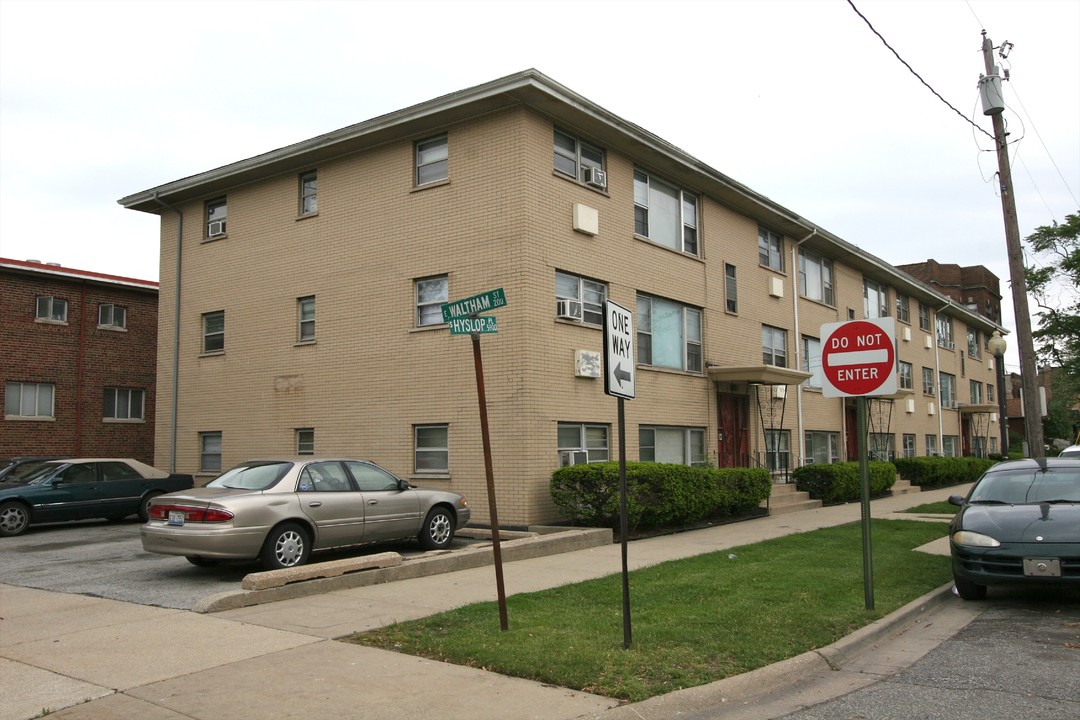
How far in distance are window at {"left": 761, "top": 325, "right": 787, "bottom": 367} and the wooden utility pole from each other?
7187 millimetres

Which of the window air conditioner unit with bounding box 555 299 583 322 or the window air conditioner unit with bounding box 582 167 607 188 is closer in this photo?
the window air conditioner unit with bounding box 555 299 583 322

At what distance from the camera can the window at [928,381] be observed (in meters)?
35.9

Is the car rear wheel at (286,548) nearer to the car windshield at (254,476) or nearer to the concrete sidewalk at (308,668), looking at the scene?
the car windshield at (254,476)

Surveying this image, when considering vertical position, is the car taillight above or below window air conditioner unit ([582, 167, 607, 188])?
below

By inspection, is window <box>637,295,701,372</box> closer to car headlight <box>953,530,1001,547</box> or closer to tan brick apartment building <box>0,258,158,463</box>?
car headlight <box>953,530,1001,547</box>

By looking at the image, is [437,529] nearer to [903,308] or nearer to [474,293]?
[474,293]

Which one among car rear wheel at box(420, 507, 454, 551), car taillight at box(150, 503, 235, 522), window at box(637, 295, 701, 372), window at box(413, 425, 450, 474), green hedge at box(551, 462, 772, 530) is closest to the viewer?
car taillight at box(150, 503, 235, 522)

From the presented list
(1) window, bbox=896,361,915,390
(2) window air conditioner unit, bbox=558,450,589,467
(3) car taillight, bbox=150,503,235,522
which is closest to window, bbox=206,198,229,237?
(2) window air conditioner unit, bbox=558,450,589,467

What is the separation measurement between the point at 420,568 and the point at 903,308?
93.6ft

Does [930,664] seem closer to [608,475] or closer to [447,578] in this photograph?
[447,578]

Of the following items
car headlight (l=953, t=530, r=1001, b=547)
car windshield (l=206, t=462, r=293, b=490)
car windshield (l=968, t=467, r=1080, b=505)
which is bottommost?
car headlight (l=953, t=530, r=1001, b=547)

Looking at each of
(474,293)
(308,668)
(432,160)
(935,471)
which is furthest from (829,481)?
(308,668)

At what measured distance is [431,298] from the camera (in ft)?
56.8

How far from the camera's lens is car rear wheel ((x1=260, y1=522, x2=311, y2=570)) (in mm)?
10570
